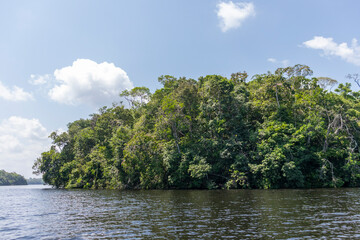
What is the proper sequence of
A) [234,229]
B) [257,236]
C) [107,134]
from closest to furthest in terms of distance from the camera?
[257,236] → [234,229] → [107,134]

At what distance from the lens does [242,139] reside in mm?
44438

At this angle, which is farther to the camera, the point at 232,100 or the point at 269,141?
the point at 232,100

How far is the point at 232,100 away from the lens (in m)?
46.1

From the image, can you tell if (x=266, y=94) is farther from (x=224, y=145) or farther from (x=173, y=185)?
(x=173, y=185)

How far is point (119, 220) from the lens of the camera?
655 inches

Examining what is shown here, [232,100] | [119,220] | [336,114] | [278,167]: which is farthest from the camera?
[232,100]

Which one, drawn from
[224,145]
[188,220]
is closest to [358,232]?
[188,220]

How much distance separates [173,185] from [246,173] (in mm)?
14374

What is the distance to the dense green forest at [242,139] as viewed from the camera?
132 feet

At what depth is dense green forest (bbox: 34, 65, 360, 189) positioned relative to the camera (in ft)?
132

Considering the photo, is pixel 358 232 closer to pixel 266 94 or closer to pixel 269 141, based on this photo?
pixel 269 141

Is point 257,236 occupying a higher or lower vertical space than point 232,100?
lower

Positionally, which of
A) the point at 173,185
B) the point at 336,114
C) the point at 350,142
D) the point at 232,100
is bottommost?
the point at 173,185

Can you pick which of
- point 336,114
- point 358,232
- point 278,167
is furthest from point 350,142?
point 358,232
